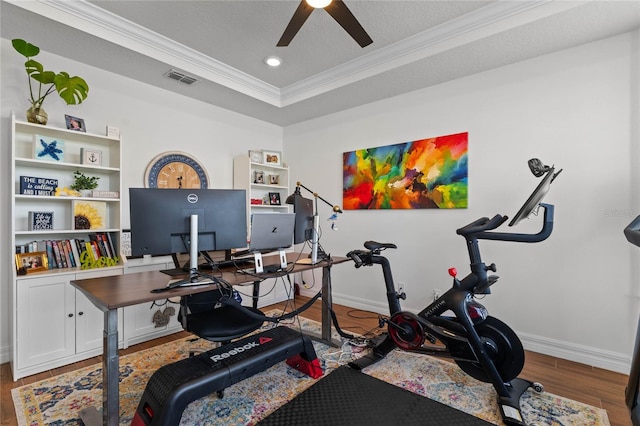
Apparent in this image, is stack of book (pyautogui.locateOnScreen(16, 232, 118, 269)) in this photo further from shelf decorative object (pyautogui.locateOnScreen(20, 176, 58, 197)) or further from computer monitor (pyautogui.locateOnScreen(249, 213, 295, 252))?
computer monitor (pyautogui.locateOnScreen(249, 213, 295, 252))

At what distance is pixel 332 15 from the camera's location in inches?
74.2

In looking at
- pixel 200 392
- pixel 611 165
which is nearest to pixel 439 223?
pixel 611 165

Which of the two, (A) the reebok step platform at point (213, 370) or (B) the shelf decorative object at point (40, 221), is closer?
(A) the reebok step platform at point (213, 370)

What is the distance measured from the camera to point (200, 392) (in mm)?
1574

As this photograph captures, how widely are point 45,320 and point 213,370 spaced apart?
63.9 inches

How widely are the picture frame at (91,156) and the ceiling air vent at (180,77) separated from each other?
101cm

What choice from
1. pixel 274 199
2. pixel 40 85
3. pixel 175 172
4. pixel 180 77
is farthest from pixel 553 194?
pixel 40 85

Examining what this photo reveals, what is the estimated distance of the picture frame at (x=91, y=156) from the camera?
268 cm

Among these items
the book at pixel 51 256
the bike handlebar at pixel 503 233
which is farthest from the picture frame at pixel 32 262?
the bike handlebar at pixel 503 233

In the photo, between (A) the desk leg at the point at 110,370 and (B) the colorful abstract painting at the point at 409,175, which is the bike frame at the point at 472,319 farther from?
(A) the desk leg at the point at 110,370

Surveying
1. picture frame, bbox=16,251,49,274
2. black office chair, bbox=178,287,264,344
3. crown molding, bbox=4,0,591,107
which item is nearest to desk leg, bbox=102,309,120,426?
black office chair, bbox=178,287,264,344

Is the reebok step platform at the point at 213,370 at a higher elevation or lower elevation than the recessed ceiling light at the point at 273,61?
lower

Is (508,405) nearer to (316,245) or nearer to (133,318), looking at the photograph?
(316,245)

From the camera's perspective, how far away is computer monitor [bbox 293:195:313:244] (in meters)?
2.20
